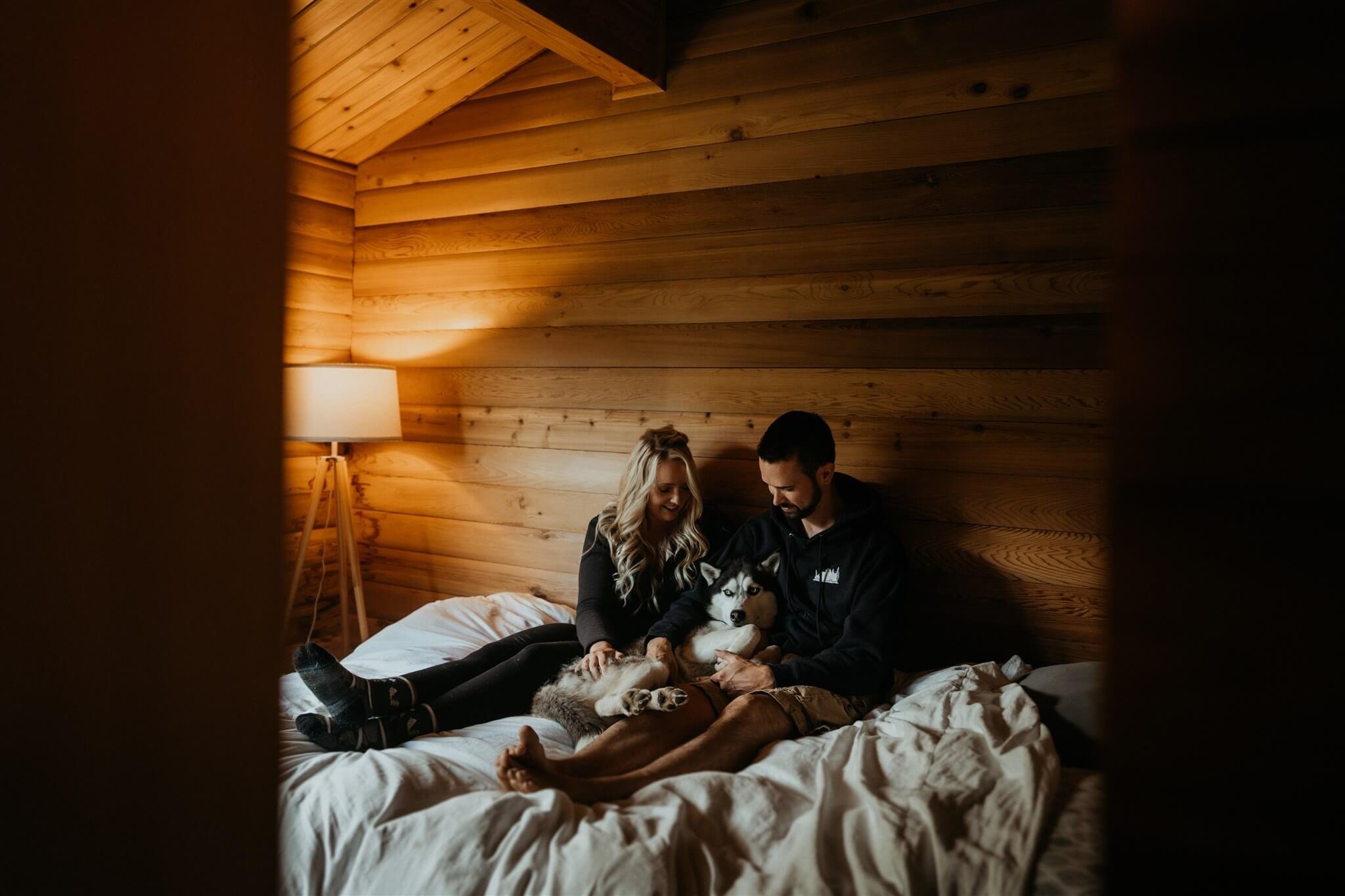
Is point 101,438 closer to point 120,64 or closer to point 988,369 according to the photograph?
point 120,64

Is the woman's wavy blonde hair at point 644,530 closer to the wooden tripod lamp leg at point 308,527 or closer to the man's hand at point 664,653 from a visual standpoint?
the man's hand at point 664,653

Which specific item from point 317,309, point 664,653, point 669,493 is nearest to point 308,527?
point 317,309

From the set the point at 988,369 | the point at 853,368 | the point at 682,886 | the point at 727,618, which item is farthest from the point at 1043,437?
the point at 682,886

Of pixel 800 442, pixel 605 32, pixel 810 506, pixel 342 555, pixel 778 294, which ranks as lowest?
pixel 342 555

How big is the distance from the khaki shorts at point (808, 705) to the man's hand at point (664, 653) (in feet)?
0.37

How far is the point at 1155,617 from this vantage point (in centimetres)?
38

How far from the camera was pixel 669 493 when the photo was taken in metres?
2.40

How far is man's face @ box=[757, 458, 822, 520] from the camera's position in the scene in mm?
2119

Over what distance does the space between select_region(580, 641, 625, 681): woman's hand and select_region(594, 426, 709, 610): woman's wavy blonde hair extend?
281 mm

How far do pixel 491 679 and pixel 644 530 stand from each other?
2.17 feet

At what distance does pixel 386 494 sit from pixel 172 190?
3.11 m

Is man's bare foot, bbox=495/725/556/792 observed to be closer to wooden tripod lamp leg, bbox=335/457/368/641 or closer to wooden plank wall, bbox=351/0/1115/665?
wooden plank wall, bbox=351/0/1115/665

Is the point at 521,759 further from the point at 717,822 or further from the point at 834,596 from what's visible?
the point at 834,596

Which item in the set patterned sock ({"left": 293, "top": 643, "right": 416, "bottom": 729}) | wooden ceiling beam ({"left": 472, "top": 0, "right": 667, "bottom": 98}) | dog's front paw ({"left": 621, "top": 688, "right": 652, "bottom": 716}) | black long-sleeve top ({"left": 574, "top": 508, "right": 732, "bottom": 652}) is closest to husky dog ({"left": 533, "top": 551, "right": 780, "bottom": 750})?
dog's front paw ({"left": 621, "top": 688, "right": 652, "bottom": 716})
